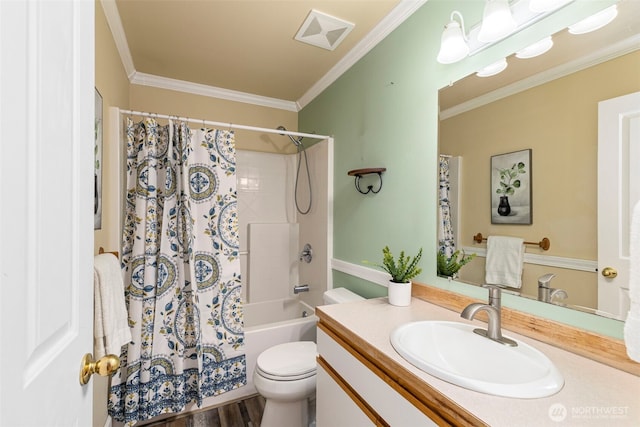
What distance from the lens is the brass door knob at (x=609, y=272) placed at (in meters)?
0.84

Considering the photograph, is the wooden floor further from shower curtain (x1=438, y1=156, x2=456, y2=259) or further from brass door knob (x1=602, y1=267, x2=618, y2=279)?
brass door knob (x1=602, y1=267, x2=618, y2=279)

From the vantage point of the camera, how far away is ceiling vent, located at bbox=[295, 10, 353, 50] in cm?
164

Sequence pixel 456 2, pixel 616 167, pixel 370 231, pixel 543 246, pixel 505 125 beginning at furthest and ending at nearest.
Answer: pixel 370 231
pixel 456 2
pixel 505 125
pixel 543 246
pixel 616 167

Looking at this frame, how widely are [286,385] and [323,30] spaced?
6.86 ft

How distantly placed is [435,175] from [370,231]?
599 mm

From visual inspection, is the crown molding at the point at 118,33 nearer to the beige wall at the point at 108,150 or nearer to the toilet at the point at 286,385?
the beige wall at the point at 108,150

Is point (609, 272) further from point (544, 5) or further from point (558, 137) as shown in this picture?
point (544, 5)

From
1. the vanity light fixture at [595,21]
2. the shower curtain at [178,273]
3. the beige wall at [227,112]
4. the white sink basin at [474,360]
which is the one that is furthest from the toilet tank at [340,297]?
the beige wall at [227,112]

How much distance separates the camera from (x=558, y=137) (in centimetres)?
96

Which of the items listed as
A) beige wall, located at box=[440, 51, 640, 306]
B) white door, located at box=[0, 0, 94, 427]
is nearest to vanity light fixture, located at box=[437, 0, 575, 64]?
beige wall, located at box=[440, 51, 640, 306]

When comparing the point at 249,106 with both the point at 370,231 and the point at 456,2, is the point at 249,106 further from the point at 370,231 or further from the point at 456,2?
the point at 456,2

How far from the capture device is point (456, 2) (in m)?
1.27

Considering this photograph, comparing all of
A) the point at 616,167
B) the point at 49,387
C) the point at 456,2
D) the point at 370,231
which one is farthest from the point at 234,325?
the point at 456,2

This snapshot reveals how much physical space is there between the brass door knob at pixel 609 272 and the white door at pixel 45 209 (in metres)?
1.38
